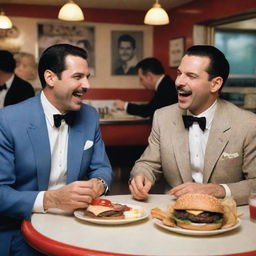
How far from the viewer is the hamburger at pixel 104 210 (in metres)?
2.00

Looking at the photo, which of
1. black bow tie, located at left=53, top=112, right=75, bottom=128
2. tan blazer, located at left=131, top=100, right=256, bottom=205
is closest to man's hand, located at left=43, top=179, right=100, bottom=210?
black bow tie, located at left=53, top=112, right=75, bottom=128

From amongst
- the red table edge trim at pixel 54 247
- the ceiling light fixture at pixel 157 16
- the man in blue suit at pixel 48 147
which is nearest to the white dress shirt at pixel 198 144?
the man in blue suit at pixel 48 147

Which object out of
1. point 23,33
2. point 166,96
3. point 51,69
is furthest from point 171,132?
point 23,33

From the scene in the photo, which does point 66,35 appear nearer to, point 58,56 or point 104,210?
point 58,56

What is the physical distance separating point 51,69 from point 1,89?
3860mm

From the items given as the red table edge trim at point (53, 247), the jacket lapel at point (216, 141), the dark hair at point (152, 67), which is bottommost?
the red table edge trim at point (53, 247)

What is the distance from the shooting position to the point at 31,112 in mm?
2502

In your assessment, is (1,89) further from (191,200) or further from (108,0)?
(191,200)

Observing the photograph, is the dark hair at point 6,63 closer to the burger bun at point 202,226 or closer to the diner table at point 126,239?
the diner table at point 126,239

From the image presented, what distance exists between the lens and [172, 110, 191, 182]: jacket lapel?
2738mm

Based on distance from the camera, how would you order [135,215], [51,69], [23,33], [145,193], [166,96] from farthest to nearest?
[23,33] < [166,96] < [51,69] < [145,193] < [135,215]

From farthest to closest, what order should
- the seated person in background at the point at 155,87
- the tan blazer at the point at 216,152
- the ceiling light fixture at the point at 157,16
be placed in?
the seated person in background at the point at 155,87 < the ceiling light fixture at the point at 157,16 < the tan blazer at the point at 216,152

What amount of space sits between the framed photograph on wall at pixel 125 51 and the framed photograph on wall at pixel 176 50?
2.75ft

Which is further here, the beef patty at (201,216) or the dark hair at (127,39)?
the dark hair at (127,39)
